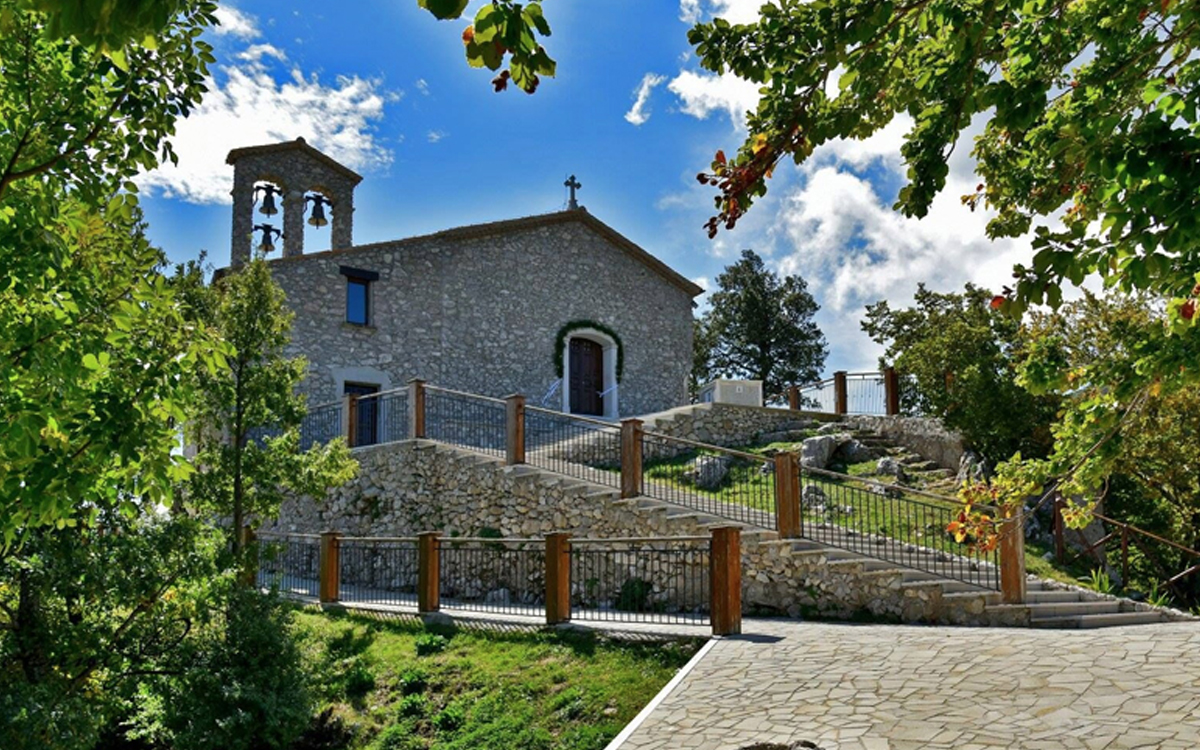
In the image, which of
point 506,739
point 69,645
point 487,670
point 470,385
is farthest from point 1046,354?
point 470,385

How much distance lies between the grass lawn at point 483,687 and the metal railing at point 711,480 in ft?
12.3

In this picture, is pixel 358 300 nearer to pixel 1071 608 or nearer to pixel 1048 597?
pixel 1048 597

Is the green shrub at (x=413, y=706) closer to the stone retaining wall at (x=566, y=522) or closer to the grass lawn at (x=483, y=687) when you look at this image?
the grass lawn at (x=483, y=687)

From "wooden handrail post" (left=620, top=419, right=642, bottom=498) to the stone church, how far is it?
28.1 ft

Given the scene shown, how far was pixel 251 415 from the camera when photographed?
1064cm

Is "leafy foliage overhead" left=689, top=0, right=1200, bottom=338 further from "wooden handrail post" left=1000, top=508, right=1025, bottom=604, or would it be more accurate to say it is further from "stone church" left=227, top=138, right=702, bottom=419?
"stone church" left=227, top=138, right=702, bottom=419

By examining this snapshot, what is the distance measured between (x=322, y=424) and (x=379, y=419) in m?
1.39

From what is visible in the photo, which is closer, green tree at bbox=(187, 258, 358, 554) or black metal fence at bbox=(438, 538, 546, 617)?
green tree at bbox=(187, 258, 358, 554)

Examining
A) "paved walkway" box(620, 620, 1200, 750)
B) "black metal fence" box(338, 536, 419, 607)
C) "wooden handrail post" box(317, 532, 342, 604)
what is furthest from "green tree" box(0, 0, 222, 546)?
"black metal fence" box(338, 536, 419, 607)

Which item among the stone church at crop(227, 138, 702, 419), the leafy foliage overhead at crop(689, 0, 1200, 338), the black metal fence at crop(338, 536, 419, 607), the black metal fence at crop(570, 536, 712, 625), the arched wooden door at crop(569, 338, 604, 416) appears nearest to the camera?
the leafy foliage overhead at crop(689, 0, 1200, 338)

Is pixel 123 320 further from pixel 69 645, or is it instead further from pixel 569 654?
pixel 569 654

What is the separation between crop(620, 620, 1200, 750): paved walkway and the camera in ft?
21.2

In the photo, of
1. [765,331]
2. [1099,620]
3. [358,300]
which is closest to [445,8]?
[1099,620]

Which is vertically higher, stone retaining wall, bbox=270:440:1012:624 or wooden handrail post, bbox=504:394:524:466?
wooden handrail post, bbox=504:394:524:466
